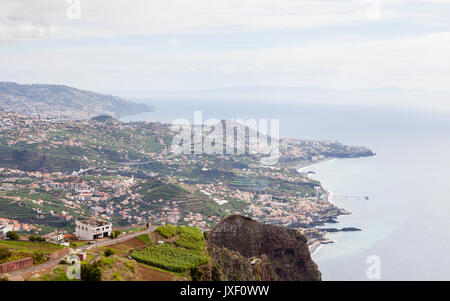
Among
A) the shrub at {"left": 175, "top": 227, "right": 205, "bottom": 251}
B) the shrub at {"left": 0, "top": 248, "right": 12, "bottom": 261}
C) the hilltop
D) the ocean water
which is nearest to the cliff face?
the shrub at {"left": 175, "top": 227, "right": 205, "bottom": 251}

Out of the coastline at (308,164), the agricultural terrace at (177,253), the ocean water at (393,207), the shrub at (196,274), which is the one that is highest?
the agricultural terrace at (177,253)

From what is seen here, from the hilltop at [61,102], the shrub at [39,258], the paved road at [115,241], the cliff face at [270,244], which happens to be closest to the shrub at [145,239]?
the paved road at [115,241]

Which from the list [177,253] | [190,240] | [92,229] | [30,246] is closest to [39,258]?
[30,246]

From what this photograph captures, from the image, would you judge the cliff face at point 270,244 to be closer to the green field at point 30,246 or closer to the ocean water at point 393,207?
the green field at point 30,246

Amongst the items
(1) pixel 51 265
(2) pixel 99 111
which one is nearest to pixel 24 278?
(1) pixel 51 265

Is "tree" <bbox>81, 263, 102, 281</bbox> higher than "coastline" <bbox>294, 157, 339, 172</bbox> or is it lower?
higher

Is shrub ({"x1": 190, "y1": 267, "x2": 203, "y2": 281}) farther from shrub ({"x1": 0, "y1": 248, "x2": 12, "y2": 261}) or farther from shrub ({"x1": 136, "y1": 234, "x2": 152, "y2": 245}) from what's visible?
shrub ({"x1": 0, "y1": 248, "x2": 12, "y2": 261})
